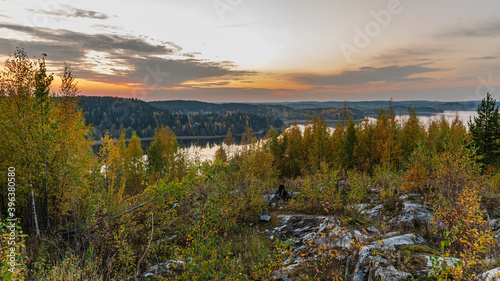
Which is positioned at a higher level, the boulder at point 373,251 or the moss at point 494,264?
Answer: the moss at point 494,264

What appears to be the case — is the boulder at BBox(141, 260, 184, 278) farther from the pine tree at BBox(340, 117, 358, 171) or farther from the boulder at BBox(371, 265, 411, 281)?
the pine tree at BBox(340, 117, 358, 171)

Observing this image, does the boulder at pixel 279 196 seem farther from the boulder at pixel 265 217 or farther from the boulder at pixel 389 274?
the boulder at pixel 389 274

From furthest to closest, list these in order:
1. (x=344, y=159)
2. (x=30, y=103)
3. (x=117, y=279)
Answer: (x=344, y=159) < (x=30, y=103) < (x=117, y=279)

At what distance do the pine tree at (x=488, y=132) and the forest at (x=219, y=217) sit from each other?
31.0 meters

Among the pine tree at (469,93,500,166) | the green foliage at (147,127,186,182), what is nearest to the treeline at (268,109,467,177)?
the pine tree at (469,93,500,166)

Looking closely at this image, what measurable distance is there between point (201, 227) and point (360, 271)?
3.83 meters

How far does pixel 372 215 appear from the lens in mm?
8336

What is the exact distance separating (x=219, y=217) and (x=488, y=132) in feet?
142

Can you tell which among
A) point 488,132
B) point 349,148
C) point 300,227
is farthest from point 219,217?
point 488,132

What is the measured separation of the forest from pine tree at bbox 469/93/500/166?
3098 cm

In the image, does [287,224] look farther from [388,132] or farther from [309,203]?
[388,132]

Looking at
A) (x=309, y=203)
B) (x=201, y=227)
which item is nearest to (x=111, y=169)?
(x=201, y=227)

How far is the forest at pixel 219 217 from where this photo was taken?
Answer: 4.91 m

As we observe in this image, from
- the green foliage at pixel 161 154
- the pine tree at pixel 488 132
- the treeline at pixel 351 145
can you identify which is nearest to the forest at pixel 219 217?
the treeline at pixel 351 145
